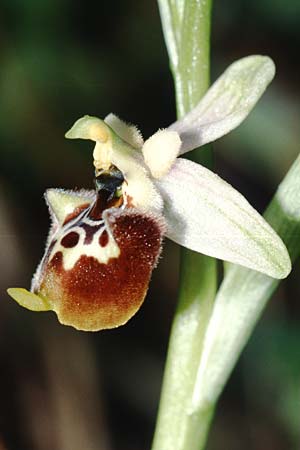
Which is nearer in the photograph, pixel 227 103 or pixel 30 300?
pixel 30 300

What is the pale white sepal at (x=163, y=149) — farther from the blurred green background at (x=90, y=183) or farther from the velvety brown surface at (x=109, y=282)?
the blurred green background at (x=90, y=183)

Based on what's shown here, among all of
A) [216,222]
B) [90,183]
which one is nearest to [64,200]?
[216,222]

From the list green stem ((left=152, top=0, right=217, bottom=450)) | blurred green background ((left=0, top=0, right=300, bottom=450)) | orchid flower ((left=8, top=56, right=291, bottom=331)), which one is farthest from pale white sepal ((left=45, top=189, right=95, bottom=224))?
blurred green background ((left=0, top=0, right=300, bottom=450))

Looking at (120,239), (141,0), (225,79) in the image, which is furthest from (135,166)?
(141,0)

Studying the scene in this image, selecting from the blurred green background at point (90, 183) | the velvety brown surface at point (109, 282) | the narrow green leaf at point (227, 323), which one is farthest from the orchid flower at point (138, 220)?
the blurred green background at point (90, 183)

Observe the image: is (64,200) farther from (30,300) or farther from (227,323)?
(227,323)

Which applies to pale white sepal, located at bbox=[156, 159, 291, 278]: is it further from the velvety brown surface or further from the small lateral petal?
the small lateral petal
